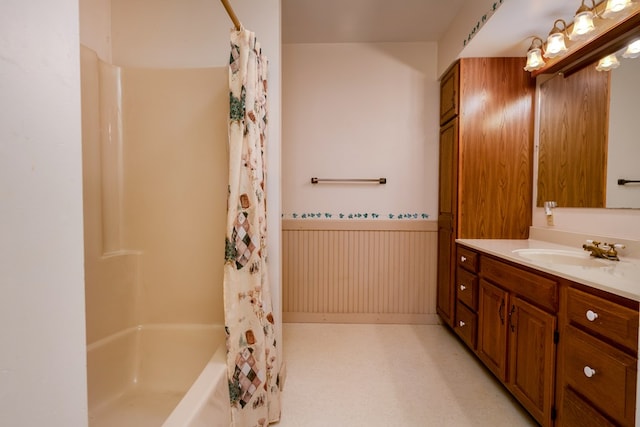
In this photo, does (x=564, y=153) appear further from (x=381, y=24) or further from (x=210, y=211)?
(x=210, y=211)

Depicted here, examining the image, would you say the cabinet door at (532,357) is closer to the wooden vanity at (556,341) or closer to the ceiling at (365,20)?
the wooden vanity at (556,341)

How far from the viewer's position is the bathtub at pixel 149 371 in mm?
1242

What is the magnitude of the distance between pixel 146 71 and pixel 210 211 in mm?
879

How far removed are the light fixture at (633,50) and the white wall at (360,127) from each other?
115 cm

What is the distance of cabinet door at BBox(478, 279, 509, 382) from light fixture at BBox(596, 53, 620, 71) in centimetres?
136

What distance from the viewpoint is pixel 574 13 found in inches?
60.2

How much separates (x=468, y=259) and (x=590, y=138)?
3.27 feet

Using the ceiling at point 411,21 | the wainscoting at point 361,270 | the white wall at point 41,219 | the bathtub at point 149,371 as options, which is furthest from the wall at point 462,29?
the bathtub at point 149,371

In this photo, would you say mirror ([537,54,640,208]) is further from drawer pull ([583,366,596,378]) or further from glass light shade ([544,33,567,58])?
drawer pull ([583,366,596,378])

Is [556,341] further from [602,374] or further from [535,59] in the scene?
[535,59]

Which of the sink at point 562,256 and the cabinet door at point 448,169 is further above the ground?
the cabinet door at point 448,169

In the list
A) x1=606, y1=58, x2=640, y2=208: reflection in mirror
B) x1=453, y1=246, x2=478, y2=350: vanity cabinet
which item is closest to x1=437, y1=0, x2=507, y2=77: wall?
x1=606, y1=58, x2=640, y2=208: reflection in mirror

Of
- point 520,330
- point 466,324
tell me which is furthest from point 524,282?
point 466,324

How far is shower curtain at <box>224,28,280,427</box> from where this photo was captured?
3.72 ft
